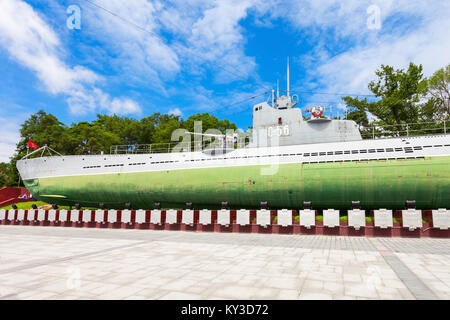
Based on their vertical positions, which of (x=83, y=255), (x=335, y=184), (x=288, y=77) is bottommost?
(x=83, y=255)

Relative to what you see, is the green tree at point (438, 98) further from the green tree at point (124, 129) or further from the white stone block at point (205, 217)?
the green tree at point (124, 129)

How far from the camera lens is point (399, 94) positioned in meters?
30.0

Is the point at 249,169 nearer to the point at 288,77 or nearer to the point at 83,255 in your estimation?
the point at 288,77

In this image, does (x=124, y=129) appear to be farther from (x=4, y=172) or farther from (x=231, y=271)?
(x=231, y=271)

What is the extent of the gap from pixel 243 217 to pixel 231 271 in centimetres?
614

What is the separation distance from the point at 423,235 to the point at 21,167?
24.9m

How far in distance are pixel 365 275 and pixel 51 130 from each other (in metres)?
53.9

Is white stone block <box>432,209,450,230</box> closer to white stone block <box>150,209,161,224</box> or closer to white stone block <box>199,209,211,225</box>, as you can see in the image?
white stone block <box>199,209,211,225</box>
